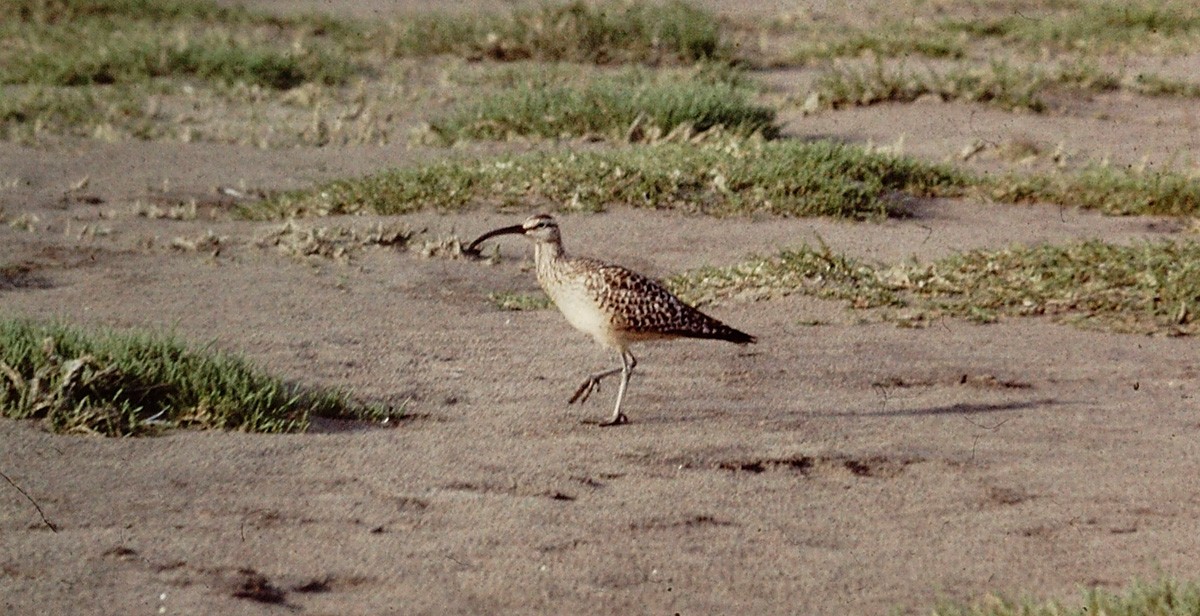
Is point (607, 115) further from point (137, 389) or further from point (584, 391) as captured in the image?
point (137, 389)

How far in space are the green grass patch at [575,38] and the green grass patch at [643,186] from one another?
5.68 metres

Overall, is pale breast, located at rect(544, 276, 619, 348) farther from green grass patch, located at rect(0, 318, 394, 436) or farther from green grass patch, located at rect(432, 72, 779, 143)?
green grass patch, located at rect(432, 72, 779, 143)

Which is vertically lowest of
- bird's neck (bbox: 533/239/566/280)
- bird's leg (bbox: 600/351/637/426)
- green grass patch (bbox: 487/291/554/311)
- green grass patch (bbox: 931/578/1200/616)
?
green grass patch (bbox: 487/291/554/311)

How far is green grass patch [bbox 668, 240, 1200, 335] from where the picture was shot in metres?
8.95

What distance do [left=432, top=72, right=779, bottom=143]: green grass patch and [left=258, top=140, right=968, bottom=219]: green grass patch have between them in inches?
53.8

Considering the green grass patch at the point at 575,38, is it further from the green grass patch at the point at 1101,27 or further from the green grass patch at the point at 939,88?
the green grass patch at the point at 1101,27

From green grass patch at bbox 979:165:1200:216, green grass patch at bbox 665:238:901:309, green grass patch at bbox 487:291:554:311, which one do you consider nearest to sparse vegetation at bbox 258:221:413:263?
green grass patch at bbox 487:291:554:311

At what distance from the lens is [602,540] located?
586 cm

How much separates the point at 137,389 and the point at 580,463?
5.37ft

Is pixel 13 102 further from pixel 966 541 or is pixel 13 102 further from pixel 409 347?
pixel 966 541

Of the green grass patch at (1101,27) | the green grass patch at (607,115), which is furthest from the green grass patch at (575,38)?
the green grass patch at (607,115)

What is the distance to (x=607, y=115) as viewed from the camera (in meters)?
13.2

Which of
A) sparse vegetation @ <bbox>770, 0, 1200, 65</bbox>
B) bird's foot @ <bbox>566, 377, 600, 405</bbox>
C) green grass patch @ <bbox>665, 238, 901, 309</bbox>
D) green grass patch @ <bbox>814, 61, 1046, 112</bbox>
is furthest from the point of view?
sparse vegetation @ <bbox>770, 0, 1200, 65</bbox>

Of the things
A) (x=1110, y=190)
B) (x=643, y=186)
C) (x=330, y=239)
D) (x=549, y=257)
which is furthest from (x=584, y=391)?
(x=1110, y=190)
